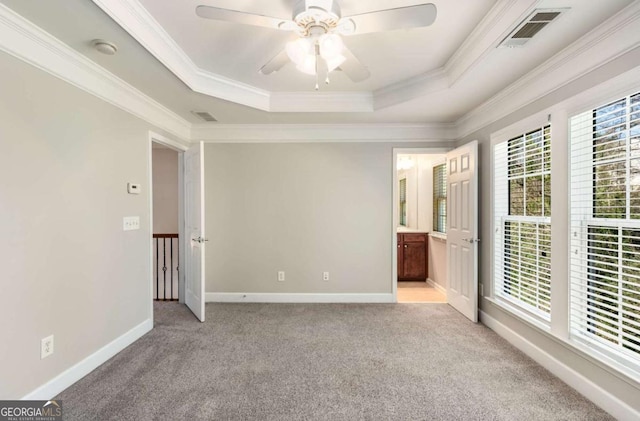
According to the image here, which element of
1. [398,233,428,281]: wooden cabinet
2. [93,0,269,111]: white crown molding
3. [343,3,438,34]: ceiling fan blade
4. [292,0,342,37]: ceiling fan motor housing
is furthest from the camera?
[398,233,428,281]: wooden cabinet

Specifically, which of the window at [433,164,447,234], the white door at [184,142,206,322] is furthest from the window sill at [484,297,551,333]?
the white door at [184,142,206,322]

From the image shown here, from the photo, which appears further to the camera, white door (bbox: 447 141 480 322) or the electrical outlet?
white door (bbox: 447 141 480 322)

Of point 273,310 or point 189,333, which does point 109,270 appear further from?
point 273,310

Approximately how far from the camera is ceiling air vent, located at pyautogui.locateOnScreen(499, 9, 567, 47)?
1752mm

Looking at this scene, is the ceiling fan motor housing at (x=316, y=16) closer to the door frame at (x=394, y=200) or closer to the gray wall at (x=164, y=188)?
the door frame at (x=394, y=200)

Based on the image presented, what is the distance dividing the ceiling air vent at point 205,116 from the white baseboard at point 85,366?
2.45m

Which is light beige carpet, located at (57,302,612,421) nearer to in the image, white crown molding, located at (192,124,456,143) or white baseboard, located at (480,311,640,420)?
white baseboard, located at (480,311,640,420)

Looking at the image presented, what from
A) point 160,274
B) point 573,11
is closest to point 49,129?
point 160,274

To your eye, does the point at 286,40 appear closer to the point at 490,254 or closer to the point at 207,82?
the point at 207,82

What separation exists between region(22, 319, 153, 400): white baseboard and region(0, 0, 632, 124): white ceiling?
2.38 meters

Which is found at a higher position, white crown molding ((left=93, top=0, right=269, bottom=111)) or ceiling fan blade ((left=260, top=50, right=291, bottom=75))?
white crown molding ((left=93, top=0, right=269, bottom=111))

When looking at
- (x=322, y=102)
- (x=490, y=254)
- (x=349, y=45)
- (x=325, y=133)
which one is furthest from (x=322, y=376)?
(x=325, y=133)

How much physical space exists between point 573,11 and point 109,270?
391 cm

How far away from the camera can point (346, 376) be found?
2.34 metres
